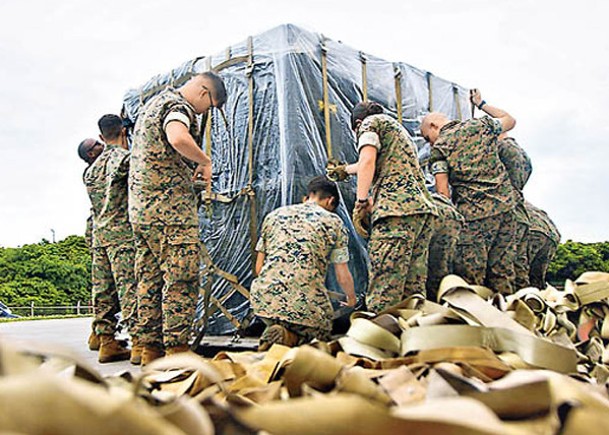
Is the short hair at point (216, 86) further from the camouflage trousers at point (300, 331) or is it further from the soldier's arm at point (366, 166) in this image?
the camouflage trousers at point (300, 331)

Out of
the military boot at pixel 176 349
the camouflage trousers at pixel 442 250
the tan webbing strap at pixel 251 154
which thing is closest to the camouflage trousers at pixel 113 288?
the military boot at pixel 176 349

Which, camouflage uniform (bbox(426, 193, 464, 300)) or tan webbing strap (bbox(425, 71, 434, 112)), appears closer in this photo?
camouflage uniform (bbox(426, 193, 464, 300))

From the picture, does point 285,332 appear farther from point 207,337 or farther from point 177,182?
point 207,337

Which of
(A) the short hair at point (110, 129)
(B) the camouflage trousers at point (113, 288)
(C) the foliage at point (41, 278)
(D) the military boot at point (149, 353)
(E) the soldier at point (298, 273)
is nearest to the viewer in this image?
(E) the soldier at point (298, 273)

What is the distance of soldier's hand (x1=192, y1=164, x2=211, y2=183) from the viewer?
138 inches

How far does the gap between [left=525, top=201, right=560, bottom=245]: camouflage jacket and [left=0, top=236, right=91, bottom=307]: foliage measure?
65.0 feet

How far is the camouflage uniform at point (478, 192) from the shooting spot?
3969mm

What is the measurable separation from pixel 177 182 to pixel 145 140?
0.91 ft

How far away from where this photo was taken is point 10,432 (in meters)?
0.33

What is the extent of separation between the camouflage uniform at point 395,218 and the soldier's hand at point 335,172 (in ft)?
1.64

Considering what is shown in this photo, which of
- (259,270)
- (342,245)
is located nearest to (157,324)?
(259,270)

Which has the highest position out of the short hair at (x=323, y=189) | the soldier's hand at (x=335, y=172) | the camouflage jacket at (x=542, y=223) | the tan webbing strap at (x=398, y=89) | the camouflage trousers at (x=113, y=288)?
the tan webbing strap at (x=398, y=89)

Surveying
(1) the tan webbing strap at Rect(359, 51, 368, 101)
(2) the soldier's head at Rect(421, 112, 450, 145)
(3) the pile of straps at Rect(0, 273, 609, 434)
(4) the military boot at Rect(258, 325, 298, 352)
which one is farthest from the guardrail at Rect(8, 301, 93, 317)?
(3) the pile of straps at Rect(0, 273, 609, 434)

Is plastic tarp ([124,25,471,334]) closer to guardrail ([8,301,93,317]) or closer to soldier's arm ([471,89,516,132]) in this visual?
soldier's arm ([471,89,516,132])
